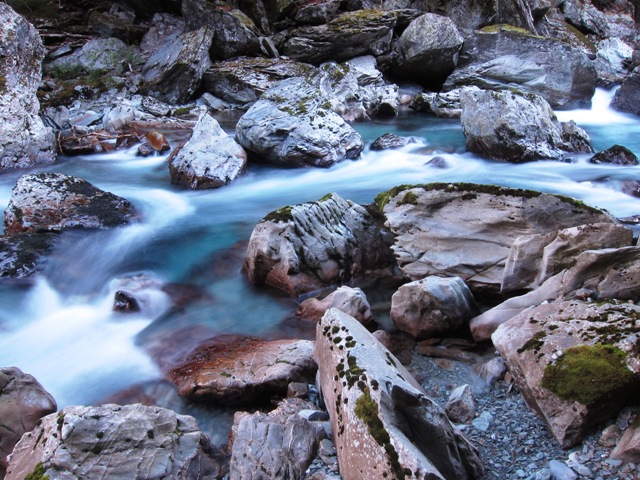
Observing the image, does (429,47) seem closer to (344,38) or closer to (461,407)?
(344,38)

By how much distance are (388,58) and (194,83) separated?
7160 millimetres

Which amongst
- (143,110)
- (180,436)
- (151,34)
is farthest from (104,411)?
(151,34)

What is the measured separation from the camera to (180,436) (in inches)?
134

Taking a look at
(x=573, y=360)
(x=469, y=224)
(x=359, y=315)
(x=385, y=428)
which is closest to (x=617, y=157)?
(x=469, y=224)

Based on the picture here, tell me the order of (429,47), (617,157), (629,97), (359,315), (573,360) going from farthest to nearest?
1. (429,47)
2. (629,97)
3. (617,157)
4. (359,315)
5. (573,360)

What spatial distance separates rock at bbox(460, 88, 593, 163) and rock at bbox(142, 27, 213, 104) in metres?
9.54

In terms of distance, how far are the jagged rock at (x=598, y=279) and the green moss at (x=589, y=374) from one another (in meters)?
0.95

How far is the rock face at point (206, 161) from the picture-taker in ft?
31.7

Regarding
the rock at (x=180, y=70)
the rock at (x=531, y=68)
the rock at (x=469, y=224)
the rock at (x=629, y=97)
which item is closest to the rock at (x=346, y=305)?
the rock at (x=469, y=224)

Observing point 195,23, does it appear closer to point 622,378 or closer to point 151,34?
point 151,34

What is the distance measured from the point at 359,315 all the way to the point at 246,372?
1315 millimetres

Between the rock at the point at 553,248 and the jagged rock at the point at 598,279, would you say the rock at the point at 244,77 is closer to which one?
the rock at the point at 553,248

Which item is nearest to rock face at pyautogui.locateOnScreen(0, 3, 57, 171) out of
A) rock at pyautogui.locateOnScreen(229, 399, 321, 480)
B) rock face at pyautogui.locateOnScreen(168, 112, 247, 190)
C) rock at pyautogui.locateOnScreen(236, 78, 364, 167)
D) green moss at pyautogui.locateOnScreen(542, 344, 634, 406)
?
rock face at pyautogui.locateOnScreen(168, 112, 247, 190)

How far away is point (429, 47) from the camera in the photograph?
58.6ft
